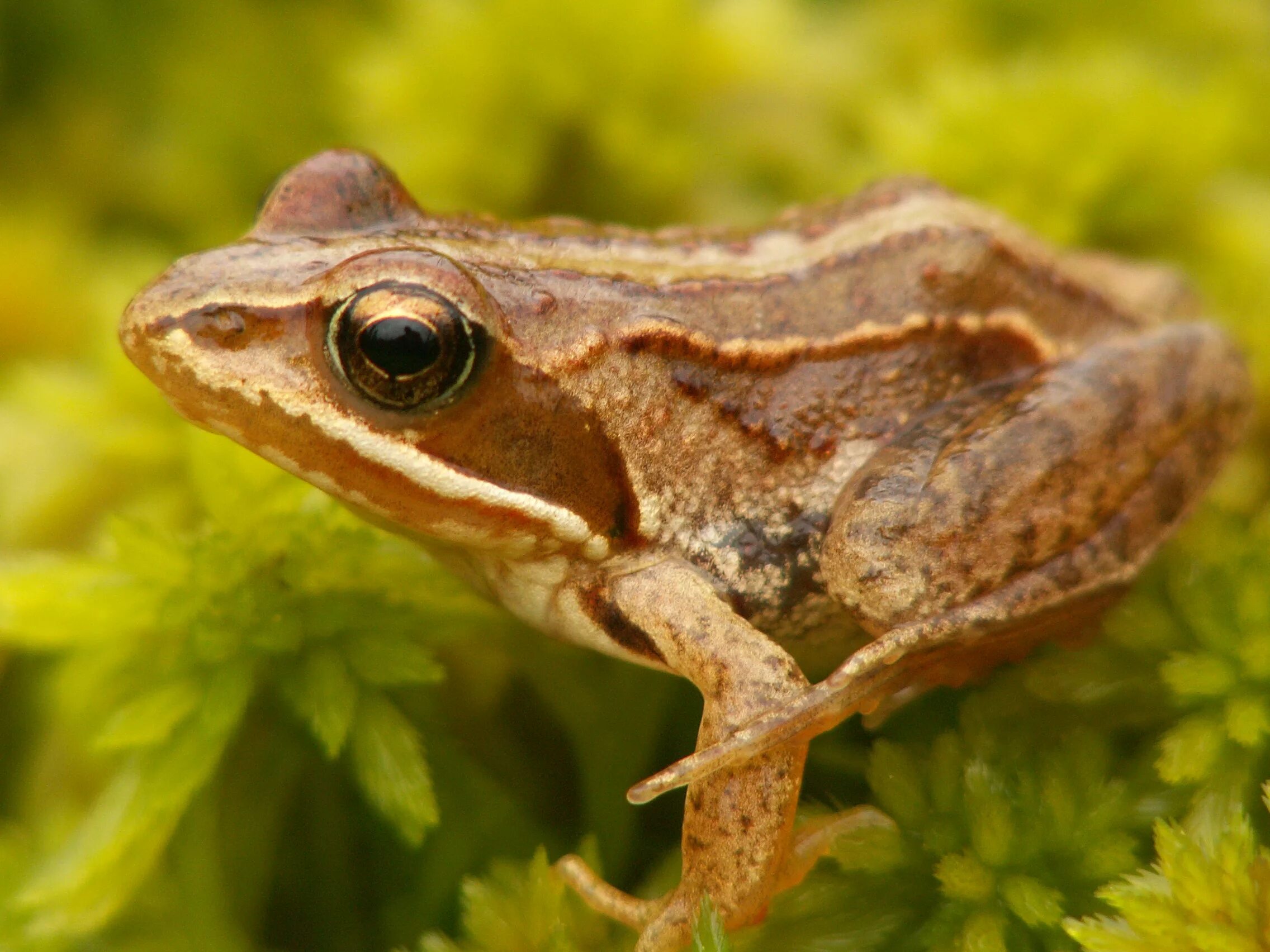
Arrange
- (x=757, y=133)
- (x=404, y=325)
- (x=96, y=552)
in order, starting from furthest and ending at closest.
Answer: (x=757, y=133) < (x=96, y=552) < (x=404, y=325)

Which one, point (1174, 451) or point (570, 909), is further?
point (1174, 451)

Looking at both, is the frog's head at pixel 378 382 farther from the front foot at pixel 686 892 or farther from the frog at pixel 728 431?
the front foot at pixel 686 892

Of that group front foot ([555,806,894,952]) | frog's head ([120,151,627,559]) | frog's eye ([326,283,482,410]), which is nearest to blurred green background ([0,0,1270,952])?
front foot ([555,806,894,952])

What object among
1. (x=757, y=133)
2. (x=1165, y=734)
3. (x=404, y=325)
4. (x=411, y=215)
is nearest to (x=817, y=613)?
(x=1165, y=734)

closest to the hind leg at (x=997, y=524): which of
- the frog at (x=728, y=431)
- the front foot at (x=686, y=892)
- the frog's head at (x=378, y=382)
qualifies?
the frog at (x=728, y=431)

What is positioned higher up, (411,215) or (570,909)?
(411,215)

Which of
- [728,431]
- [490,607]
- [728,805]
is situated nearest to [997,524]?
[728,431]

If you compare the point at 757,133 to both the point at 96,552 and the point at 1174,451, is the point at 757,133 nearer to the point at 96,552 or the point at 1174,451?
the point at 1174,451

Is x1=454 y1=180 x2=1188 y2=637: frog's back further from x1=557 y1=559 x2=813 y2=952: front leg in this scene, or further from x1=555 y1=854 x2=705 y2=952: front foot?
x1=555 y1=854 x2=705 y2=952: front foot
